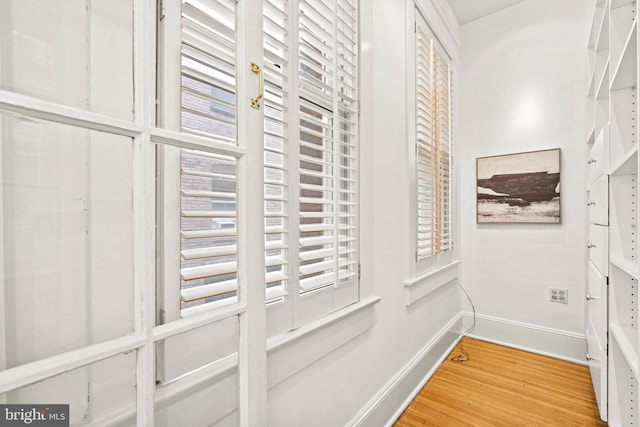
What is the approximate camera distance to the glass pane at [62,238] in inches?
19.1

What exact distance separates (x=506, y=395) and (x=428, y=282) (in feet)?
2.78

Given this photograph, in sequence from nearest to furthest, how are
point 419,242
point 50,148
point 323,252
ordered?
point 50,148, point 323,252, point 419,242

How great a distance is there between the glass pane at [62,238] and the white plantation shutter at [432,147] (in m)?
1.73

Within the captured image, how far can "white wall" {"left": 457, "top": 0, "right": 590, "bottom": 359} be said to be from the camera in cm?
249

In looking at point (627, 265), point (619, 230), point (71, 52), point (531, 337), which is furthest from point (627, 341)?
point (71, 52)

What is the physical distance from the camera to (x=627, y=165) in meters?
1.25

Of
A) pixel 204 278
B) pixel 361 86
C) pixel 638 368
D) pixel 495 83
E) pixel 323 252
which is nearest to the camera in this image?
pixel 204 278

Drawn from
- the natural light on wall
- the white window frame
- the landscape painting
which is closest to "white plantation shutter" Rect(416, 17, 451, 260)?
the landscape painting

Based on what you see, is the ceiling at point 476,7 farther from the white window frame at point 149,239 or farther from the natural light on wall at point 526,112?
the white window frame at point 149,239

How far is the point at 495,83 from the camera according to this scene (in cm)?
282

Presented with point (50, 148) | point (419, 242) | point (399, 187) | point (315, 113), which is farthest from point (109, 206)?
point (419, 242)

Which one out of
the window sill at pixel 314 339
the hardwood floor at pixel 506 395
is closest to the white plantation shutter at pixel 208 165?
the window sill at pixel 314 339

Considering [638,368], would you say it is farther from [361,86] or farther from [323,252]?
[361,86]

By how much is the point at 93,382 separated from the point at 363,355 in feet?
3.74
